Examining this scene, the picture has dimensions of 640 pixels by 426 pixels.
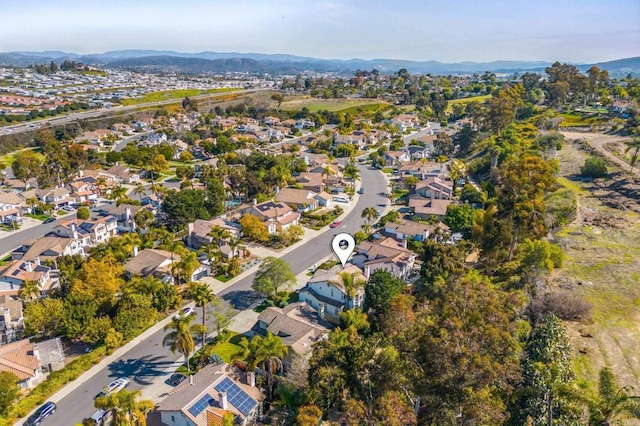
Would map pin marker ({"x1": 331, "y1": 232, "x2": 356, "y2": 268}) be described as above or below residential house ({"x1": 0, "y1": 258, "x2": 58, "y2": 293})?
above

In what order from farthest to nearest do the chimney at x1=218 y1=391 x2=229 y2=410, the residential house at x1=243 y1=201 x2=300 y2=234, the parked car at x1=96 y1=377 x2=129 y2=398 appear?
the residential house at x1=243 y1=201 x2=300 y2=234
the parked car at x1=96 y1=377 x2=129 y2=398
the chimney at x1=218 y1=391 x2=229 y2=410

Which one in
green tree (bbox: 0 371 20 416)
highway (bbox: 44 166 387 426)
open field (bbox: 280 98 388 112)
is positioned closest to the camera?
green tree (bbox: 0 371 20 416)

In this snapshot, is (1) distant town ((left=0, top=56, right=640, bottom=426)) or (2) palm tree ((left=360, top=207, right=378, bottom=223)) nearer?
(1) distant town ((left=0, top=56, right=640, bottom=426))

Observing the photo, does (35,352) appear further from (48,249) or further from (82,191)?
(82,191)

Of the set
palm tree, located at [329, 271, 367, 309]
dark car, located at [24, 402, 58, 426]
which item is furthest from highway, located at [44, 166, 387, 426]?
palm tree, located at [329, 271, 367, 309]

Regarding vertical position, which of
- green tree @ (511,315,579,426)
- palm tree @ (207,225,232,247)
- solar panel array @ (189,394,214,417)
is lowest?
solar panel array @ (189,394,214,417)

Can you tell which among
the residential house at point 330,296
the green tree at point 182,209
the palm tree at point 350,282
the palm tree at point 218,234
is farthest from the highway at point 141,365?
the green tree at point 182,209

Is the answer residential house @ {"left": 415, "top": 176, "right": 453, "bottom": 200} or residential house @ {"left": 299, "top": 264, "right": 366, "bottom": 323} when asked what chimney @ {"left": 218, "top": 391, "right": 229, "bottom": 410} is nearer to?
residential house @ {"left": 299, "top": 264, "right": 366, "bottom": 323}
